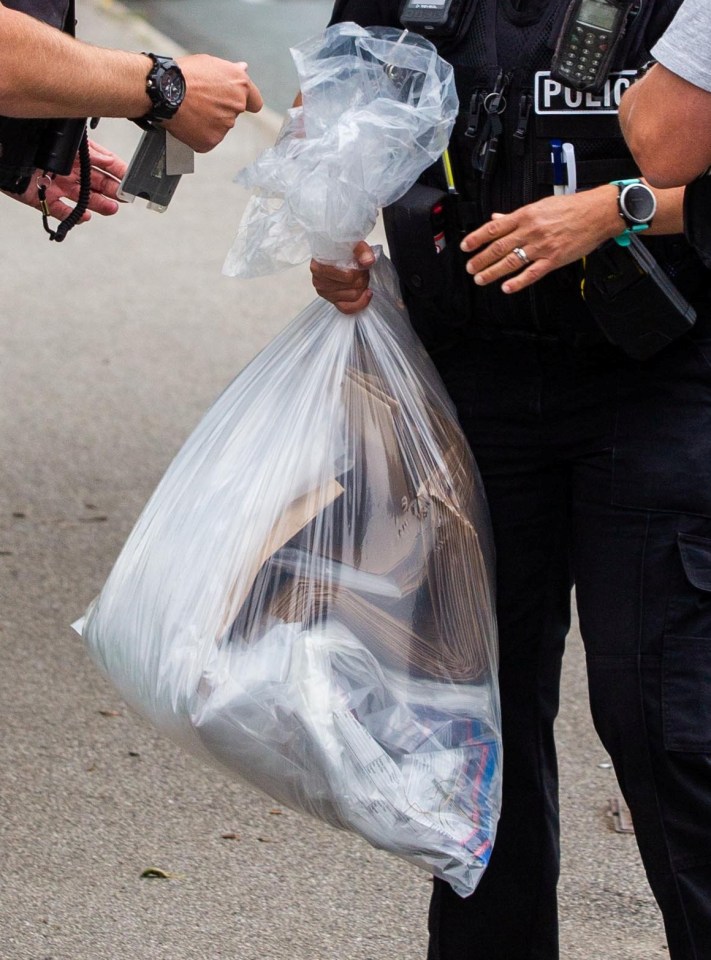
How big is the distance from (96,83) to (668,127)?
2.91ft

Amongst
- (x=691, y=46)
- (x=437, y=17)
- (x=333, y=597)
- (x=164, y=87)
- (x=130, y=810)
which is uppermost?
(x=691, y=46)

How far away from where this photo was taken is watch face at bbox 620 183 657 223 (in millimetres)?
1755

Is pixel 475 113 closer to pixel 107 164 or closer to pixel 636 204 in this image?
pixel 636 204

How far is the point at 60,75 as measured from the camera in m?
1.97

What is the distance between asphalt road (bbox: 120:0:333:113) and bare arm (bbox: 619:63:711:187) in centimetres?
862

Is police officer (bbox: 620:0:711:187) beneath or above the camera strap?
above

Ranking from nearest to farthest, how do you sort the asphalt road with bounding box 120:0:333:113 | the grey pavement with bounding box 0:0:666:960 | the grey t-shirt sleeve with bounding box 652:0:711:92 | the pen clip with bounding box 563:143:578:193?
the grey t-shirt sleeve with bounding box 652:0:711:92, the pen clip with bounding box 563:143:578:193, the grey pavement with bounding box 0:0:666:960, the asphalt road with bounding box 120:0:333:113

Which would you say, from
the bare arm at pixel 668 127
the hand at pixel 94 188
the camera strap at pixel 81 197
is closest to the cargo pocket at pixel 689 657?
the bare arm at pixel 668 127

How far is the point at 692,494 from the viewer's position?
187 cm

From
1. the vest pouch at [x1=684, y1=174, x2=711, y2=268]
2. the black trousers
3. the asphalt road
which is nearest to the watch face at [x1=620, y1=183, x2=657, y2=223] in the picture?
the vest pouch at [x1=684, y1=174, x2=711, y2=268]

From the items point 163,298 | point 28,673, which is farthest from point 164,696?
point 163,298

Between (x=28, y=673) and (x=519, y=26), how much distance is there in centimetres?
216

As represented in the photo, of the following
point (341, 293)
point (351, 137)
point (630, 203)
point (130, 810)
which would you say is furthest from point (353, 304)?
point (130, 810)

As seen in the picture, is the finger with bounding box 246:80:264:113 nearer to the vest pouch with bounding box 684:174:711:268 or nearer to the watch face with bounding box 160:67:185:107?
the watch face with bounding box 160:67:185:107
